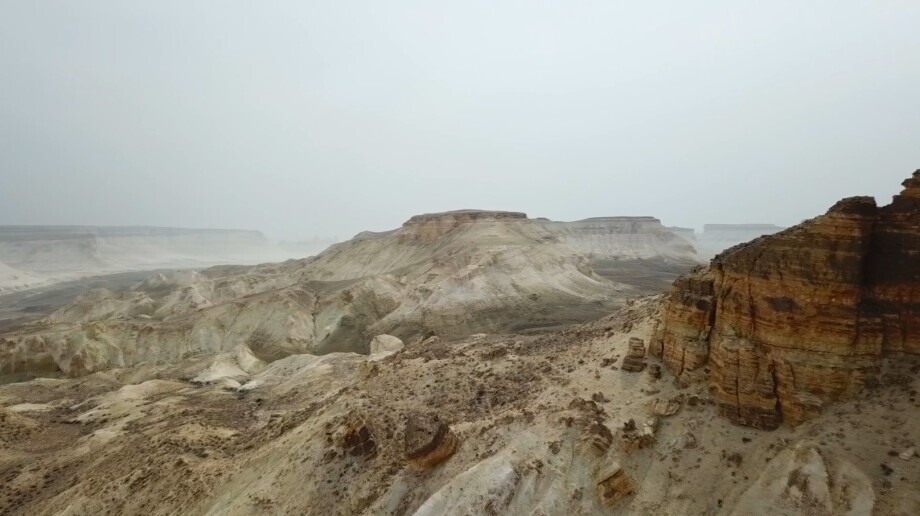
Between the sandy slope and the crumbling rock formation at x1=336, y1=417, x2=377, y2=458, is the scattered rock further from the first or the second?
the crumbling rock formation at x1=336, y1=417, x2=377, y2=458

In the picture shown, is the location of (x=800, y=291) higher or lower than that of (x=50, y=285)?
higher

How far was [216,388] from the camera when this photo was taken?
105ft

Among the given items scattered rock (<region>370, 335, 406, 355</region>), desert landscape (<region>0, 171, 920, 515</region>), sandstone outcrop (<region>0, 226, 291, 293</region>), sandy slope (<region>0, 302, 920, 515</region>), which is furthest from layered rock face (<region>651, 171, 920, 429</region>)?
sandstone outcrop (<region>0, 226, 291, 293</region>)

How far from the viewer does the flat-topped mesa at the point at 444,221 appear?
256 feet

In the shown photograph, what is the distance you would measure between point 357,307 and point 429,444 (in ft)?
134

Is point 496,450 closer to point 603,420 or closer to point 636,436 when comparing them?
point 603,420

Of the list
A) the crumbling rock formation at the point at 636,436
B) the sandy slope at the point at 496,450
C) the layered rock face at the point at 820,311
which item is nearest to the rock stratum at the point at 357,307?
the sandy slope at the point at 496,450

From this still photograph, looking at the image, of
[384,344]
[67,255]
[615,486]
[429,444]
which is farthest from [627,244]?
[67,255]

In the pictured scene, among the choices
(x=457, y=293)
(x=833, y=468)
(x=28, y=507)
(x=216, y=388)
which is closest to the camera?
(x=833, y=468)

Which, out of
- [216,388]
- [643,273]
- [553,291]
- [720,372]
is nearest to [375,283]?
[553,291]

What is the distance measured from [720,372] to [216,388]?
102 ft

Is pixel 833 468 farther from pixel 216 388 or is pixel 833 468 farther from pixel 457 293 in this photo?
pixel 457 293

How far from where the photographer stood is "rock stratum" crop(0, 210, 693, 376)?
42.8 metres

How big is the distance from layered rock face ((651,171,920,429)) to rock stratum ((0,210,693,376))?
24.4m
